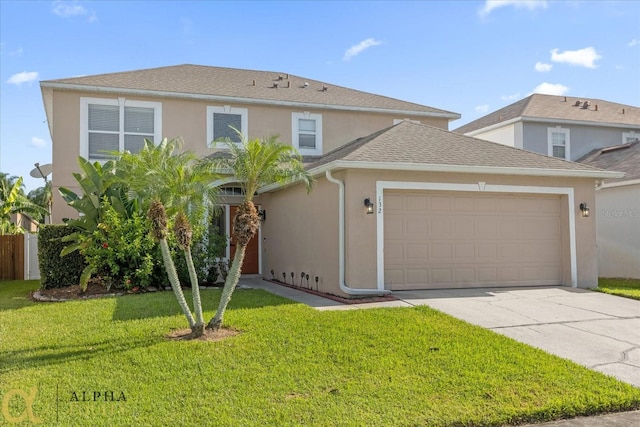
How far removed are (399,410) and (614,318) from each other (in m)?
5.86

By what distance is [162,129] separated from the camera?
14812 millimetres

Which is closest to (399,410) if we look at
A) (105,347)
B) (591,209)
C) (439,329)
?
(439,329)

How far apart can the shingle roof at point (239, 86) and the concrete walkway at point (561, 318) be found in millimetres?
7300

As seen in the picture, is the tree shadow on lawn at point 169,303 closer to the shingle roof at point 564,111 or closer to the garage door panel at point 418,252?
A: the garage door panel at point 418,252

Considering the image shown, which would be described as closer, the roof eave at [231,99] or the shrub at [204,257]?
the shrub at [204,257]

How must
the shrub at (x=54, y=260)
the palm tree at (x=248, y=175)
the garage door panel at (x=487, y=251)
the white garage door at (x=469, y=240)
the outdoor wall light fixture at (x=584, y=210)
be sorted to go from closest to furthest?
the palm tree at (x=248, y=175) < the white garage door at (x=469, y=240) < the garage door panel at (x=487, y=251) < the outdoor wall light fixture at (x=584, y=210) < the shrub at (x=54, y=260)

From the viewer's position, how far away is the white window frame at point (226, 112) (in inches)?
603

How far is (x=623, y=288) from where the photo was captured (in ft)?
38.9

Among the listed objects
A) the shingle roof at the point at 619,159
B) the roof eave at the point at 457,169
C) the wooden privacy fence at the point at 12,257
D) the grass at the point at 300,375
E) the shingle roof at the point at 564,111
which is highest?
the shingle roof at the point at 564,111

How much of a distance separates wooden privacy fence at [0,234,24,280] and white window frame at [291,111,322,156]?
10.1 meters

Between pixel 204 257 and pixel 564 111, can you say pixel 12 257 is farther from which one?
pixel 564 111

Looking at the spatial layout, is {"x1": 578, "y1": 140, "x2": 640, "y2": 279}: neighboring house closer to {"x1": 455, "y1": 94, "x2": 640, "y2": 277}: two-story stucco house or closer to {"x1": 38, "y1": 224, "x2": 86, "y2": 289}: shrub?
{"x1": 455, "y1": 94, "x2": 640, "y2": 277}: two-story stucco house

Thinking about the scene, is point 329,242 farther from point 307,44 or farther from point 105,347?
point 307,44

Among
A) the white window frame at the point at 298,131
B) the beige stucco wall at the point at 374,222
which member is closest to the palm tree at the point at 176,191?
the beige stucco wall at the point at 374,222
